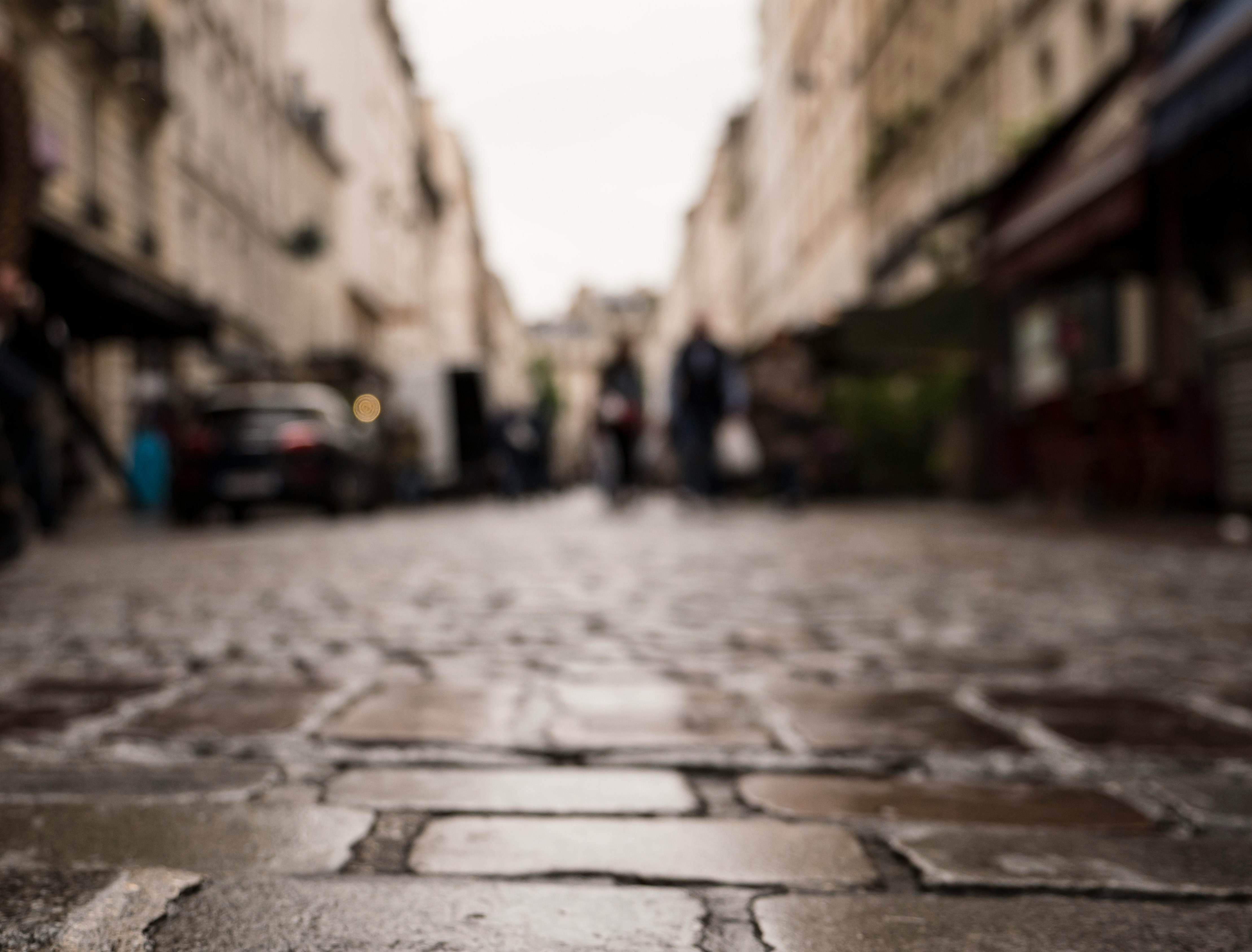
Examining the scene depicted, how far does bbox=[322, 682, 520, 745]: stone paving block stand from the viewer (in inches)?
106

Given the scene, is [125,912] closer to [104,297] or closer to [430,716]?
[430,716]

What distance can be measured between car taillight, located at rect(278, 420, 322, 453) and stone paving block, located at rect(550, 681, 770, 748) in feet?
39.7

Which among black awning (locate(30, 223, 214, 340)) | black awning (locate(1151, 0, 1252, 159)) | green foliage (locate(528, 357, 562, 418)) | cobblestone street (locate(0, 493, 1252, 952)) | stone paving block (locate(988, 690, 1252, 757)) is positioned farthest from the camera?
green foliage (locate(528, 357, 562, 418))

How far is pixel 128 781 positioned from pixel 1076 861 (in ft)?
4.79

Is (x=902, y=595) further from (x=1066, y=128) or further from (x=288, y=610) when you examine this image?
(x=1066, y=128)

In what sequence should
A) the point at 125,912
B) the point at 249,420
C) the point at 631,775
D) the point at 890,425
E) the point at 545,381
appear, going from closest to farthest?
the point at 125,912 < the point at 631,775 < the point at 249,420 < the point at 890,425 < the point at 545,381

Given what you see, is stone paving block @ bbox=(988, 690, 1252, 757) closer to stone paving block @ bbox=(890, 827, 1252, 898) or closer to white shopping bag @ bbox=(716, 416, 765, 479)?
stone paving block @ bbox=(890, 827, 1252, 898)

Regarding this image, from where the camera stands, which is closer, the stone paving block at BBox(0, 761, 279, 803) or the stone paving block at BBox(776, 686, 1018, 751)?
the stone paving block at BBox(0, 761, 279, 803)

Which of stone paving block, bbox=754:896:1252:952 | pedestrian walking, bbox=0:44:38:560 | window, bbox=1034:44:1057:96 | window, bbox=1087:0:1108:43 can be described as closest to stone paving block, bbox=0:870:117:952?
stone paving block, bbox=754:896:1252:952

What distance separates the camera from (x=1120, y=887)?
5.76 feet

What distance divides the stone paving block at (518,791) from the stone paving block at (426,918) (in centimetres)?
41

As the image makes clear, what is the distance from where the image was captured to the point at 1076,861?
6.15 ft

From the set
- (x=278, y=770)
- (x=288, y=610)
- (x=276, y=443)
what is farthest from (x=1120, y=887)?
(x=276, y=443)

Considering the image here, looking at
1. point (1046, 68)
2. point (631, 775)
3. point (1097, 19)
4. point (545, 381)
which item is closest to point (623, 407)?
point (1097, 19)
